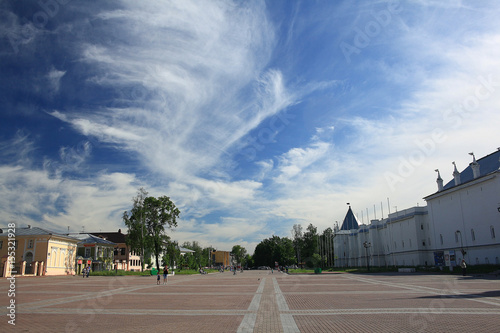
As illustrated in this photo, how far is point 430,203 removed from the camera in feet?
204

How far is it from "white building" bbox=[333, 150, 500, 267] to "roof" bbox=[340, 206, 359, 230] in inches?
754

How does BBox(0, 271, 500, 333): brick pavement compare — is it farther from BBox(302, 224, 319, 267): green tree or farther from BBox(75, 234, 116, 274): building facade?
BBox(302, 224, 319, 267): green tree

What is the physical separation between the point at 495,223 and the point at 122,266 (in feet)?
235

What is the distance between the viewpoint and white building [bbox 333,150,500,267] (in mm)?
46594

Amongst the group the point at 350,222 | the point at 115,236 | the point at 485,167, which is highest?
the point at 485,167

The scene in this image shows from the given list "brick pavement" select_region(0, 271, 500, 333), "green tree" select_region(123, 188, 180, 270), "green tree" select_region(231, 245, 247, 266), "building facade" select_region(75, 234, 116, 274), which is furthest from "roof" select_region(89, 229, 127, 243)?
"green tree" select_region(231, 245, 247, 266)

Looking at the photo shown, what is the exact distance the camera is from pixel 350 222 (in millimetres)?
105062

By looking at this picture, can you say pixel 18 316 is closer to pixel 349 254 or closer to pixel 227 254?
pixel 349 254

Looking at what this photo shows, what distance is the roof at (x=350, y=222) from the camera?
341 ft

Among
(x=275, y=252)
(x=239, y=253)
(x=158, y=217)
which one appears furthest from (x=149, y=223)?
(x=239, y=253)

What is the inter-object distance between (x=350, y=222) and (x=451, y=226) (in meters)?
50.0

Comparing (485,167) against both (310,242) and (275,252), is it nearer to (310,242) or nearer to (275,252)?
(310,242)

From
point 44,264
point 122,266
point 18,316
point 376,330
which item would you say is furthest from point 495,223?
point 122,266

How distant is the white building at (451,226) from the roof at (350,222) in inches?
754
